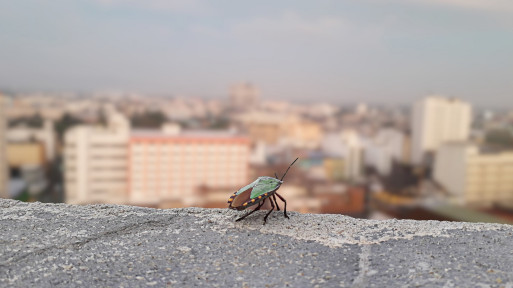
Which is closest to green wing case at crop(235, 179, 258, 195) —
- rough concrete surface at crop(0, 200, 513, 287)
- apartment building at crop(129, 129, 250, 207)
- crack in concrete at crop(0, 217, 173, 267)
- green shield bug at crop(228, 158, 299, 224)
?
green shield bug at crop(228, 158, 299, 224)

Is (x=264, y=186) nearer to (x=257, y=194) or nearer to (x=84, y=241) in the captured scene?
(x=257, y=194)

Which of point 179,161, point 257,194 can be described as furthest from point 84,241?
point 179,161

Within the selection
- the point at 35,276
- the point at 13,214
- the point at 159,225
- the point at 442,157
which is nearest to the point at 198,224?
the point at 159,225

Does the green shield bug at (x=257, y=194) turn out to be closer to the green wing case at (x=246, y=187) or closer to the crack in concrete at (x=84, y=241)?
the green wing case at (x=246, y=187)

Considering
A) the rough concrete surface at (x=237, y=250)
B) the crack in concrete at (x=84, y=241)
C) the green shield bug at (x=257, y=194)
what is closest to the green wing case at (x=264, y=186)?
the green shield bug at (x=257, y=194)

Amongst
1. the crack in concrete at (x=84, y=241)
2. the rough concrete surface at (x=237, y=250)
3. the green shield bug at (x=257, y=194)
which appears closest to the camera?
the rough concrete surface at (x=237, y=250)

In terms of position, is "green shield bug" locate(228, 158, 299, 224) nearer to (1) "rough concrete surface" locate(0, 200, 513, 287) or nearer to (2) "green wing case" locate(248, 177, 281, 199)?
(2) "green wing case" locate(248, 177, 281, 199)
